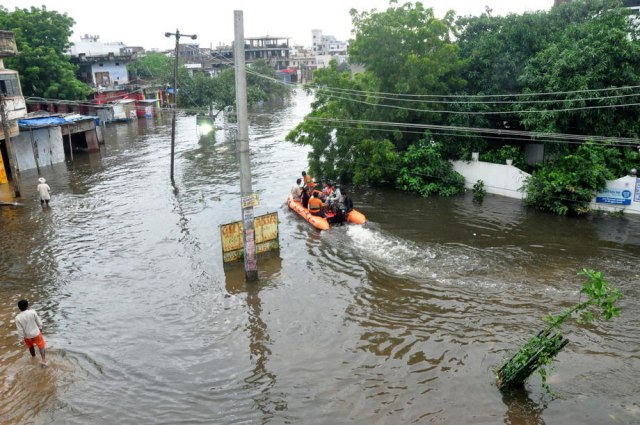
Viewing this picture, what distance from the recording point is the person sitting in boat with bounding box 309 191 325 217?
1819 centimetres

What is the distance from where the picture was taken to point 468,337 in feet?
34.2

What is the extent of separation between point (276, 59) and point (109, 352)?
299 feet

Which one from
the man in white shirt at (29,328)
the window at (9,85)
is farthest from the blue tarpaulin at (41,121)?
the man in white shirt at (29,328)

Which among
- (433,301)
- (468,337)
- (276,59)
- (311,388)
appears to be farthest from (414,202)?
(276,59)

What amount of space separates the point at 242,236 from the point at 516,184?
12.0 metres

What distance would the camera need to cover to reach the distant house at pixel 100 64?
5112 centimetres

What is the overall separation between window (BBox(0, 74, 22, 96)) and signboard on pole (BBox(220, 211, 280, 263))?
1754 centimetres

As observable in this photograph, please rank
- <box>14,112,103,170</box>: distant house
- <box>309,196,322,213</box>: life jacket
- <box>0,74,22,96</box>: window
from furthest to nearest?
<box>14,112,103,170</box>: distant house → <box>0,74,22,96</box>: window → <box>309,196,322,213</box>: life jacket

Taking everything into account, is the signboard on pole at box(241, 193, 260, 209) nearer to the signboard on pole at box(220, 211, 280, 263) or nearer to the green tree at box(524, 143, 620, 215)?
the signboard on pole at box(220, 211, 280, 263)

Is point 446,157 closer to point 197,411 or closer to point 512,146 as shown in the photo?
point 512,146

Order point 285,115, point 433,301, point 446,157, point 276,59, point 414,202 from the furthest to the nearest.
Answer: point 276,59
point 285,115
point 446,157
point 414,202
point 433,301

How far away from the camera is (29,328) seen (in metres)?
9.56

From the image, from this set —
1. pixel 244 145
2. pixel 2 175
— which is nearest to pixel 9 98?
pixel 2 175

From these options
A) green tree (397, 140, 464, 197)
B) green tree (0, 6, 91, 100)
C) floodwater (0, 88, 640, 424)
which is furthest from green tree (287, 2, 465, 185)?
green tree (0, 6, 91, 100)
